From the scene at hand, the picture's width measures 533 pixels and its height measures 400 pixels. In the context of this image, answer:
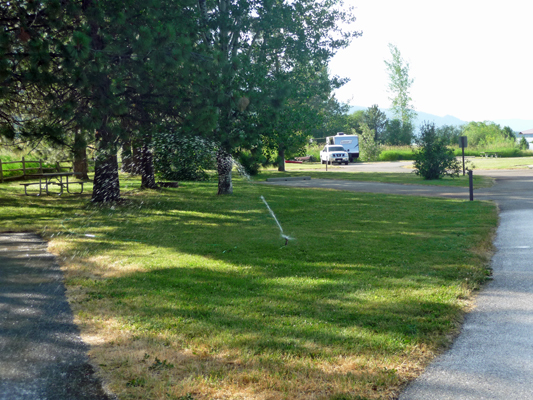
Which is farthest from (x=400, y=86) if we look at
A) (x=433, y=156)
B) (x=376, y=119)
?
(x=433, y=156)

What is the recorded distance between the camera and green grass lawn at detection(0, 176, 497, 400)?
391 cm

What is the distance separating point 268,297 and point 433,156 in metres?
22.3

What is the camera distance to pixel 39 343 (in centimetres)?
469

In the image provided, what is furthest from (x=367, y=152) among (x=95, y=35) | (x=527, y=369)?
(x=527, y=369)

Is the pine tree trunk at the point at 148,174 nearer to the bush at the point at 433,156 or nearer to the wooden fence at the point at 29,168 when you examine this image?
the wooden fence at the point at 29,168

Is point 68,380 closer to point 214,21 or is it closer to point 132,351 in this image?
point 132,351

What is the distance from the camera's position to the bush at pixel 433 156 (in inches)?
1031

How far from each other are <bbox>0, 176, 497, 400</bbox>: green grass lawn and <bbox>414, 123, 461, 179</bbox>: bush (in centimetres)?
1372

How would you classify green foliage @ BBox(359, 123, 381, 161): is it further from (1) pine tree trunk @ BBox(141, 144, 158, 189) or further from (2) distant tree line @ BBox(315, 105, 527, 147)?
(1) pine tree trunk @ BBox(141, 144, 158, 189)

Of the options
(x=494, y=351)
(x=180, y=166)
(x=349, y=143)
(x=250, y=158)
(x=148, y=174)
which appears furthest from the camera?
(x=349, y=143)

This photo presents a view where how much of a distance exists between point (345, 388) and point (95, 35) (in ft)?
40.9

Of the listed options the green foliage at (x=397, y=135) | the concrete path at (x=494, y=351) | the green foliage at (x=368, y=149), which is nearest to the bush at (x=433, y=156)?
the concrete path at (x=494, y=351)

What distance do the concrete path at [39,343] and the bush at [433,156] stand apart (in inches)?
874

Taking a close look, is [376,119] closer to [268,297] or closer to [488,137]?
[488,137]
